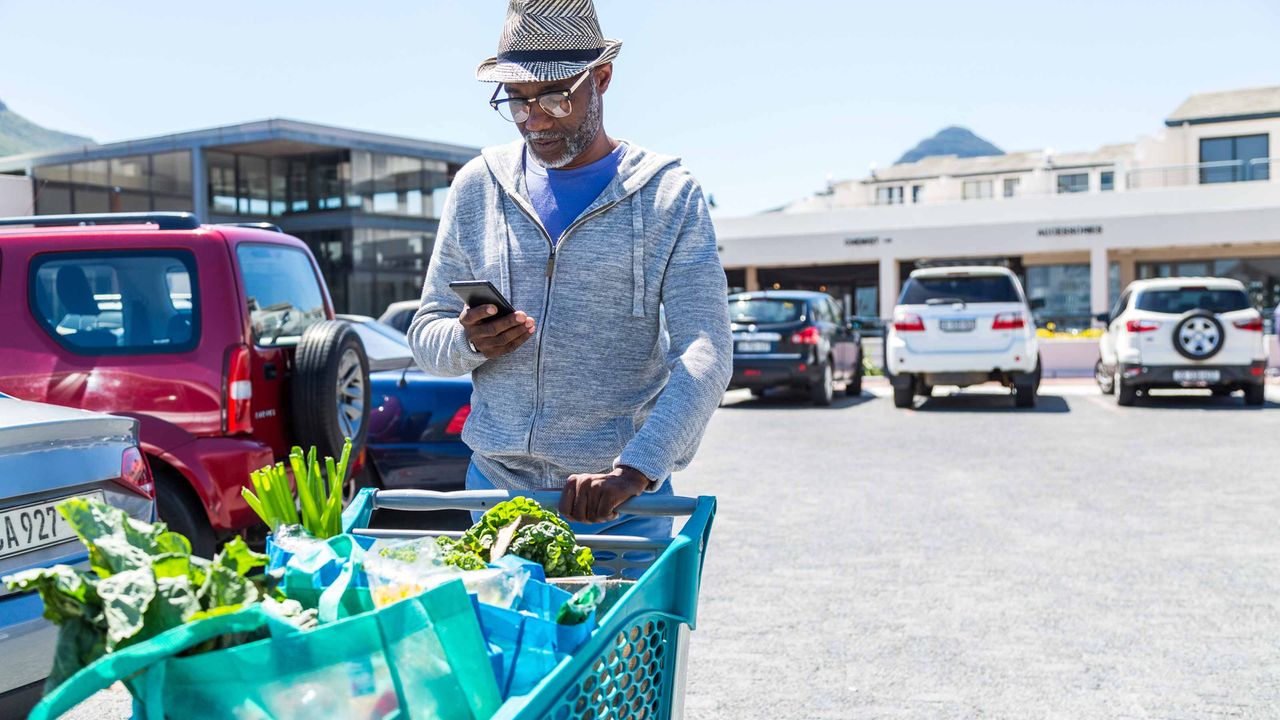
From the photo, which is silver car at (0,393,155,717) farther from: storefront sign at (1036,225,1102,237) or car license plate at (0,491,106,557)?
storefront sign at (1036,225,1102,237)

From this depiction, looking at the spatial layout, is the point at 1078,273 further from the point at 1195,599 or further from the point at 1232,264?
the point at 1195,599

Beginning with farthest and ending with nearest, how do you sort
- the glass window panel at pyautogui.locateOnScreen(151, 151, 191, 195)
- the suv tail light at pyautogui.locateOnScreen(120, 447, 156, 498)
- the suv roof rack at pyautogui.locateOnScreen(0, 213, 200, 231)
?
the glass window panel at pyautogui.locateOnScreen(151, 151, 191, 195)
the suv roof rack at pyautogui.locateOnScreen(0, 213, 200, 231)
the suv tail light at pyautogui.locateOnScreen(120, 447, 156, 498)

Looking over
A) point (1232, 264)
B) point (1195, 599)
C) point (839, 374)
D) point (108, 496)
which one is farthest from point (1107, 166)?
point (108, 496)

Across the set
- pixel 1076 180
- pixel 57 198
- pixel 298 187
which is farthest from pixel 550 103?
pixel 1076 180

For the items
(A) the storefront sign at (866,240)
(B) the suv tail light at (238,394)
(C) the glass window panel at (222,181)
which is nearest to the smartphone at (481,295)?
(B) the suv tail light at (238,394)

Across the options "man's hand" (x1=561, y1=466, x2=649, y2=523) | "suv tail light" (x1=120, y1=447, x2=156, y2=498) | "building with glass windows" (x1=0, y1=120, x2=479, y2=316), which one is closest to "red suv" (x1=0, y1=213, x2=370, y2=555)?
"suv tail light" (x1=120, y1=447, x2=156, y2=498)

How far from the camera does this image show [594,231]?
7.49 feet

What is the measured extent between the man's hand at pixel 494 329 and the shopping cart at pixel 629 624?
284mm

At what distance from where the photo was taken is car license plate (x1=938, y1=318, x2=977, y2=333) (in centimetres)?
1420

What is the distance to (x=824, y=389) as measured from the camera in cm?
1551

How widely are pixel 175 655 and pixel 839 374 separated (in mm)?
17382

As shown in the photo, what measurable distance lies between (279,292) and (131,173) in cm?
3140

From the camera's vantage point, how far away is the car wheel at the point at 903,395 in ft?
48.5

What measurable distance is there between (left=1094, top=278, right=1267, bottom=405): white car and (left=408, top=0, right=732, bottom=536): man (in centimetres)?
1359
